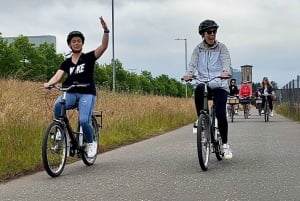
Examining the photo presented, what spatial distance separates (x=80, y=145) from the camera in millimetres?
8734

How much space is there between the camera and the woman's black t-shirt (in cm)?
866

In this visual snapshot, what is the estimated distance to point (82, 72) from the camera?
8.66 m

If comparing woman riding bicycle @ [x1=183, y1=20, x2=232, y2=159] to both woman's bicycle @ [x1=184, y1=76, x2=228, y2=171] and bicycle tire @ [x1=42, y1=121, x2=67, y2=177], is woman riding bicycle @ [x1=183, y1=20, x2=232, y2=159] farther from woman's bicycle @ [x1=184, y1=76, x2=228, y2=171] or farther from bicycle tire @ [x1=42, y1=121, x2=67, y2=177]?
bicycle tire @ [x1=42, y1=121, x2=67, y2=177]

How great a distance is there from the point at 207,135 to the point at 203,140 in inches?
7.4

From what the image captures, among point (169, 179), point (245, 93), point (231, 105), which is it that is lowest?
point (169, 179)

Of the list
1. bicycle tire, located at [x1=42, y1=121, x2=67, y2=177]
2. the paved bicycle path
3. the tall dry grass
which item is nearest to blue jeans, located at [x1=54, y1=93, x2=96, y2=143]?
bicycle tire, located at [x1=42, y1=121, x2=67, y2=177]

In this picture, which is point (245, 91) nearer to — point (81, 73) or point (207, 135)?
point (207, 135)

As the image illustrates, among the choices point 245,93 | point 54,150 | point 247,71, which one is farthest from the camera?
point 247,71

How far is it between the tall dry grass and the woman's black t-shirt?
1380 mm

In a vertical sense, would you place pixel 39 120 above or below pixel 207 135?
above

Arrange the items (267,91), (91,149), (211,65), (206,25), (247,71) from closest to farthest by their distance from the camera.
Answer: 1. (206,25)
2. (211,65)
3. (91,149)
4. (267,91)
5. (247,71)

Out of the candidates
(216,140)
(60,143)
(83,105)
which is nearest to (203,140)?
(216,140)

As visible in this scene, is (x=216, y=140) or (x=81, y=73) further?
(x=216, y=140)

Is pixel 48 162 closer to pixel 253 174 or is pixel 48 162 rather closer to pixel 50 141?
pixel 50 141
